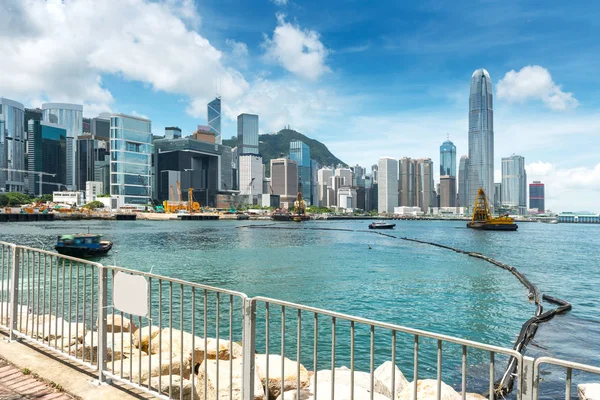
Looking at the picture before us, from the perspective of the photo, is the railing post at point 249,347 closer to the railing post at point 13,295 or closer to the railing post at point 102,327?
the railing post at point 102,327

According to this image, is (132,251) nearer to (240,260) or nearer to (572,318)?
(240,260)

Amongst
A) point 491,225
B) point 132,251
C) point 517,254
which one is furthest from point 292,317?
point 491,225

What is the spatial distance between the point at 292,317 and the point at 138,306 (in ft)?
43.0

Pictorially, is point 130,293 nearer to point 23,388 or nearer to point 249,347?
point 23,388

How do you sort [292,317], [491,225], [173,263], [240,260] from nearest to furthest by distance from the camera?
[292,317], [173,263], [240,260], [491,225]

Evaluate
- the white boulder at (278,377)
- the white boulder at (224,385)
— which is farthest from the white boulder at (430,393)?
the white boulder at (224,385)

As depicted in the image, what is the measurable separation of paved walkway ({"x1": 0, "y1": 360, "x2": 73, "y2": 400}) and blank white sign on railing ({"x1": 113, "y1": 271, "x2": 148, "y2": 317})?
120 centimetres

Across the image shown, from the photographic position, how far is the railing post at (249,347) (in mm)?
→ 4147

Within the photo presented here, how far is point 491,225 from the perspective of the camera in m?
113

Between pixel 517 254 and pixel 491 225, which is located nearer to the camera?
pixel 517 254

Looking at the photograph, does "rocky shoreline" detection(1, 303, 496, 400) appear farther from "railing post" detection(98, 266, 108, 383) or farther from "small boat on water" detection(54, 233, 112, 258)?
"small boat on water" detection(54, 233, 112, 258)

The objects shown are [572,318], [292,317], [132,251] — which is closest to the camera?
[292,317]

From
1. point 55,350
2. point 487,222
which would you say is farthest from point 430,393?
point 487,222

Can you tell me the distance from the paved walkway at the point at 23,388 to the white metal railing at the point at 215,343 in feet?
1.86
